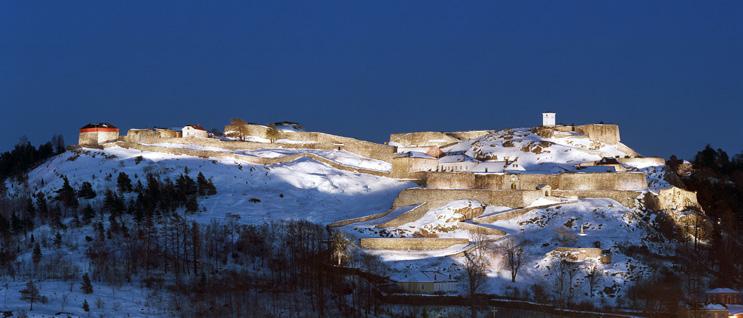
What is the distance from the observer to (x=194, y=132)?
74.2m

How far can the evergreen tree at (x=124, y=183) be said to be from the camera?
58.8 metres

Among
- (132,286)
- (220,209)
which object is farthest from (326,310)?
(220,209)

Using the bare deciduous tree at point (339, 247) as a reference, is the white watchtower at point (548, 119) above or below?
above

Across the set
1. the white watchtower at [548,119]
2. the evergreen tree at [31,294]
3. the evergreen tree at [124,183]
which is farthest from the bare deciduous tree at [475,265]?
the white watchtower at [548,119]

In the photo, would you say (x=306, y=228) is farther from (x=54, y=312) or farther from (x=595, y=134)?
(x=595, y=134)

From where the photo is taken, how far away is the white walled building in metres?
73.8

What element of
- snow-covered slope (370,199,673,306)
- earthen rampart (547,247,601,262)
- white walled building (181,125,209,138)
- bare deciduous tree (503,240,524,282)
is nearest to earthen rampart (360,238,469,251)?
snow-covered slope (370,199,673,306)

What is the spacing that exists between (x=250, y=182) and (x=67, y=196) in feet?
36.1

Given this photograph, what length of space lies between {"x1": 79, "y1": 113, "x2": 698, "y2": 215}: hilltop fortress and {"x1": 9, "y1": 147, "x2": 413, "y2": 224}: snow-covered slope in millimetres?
1973

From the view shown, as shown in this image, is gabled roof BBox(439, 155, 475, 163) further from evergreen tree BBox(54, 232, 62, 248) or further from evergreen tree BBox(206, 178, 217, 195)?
evergreen tree BBox(54, 232, 62, 248)

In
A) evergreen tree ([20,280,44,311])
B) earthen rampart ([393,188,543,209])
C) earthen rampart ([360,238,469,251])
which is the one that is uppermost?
earthen rampart ([393,188,543,209])

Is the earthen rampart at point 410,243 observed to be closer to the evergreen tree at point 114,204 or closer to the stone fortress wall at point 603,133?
the evergreen tree at point 114,204

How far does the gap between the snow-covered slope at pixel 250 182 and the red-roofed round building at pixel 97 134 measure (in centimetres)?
237

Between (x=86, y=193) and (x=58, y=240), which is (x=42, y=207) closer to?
(x=86, y=193)
